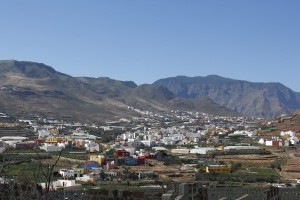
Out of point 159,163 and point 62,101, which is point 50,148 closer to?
point 159,163

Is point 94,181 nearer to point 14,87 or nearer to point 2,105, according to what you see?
point 2,105

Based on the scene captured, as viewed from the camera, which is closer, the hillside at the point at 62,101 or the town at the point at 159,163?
the town at the point at 159,163

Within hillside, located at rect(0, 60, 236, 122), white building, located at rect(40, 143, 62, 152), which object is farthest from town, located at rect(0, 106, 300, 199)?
hillside, located at rect(0, 60, 236, 122)

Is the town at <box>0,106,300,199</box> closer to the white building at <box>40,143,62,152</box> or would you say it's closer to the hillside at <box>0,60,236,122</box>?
the white building at <box>40,143,62,152</box>

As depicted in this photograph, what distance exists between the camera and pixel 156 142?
2955 inches

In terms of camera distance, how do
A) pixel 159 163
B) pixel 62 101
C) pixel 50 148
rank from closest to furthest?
1. pixel 159 163
2. pixel 50 148
3. pixel 62 101

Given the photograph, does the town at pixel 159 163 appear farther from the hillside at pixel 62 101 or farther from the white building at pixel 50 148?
the hillside at pixel 62 101

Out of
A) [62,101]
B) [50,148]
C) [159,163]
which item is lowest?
[159,163]

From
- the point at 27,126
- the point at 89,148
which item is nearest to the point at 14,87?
the point at 27,126

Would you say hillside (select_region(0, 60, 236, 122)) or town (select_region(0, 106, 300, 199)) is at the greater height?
hillside (select_region(0, 60, 236, 122))

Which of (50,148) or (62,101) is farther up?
(62,101)

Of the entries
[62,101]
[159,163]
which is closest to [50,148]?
[159,163]

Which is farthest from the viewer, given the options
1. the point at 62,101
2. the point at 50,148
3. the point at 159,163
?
the point at 62,101

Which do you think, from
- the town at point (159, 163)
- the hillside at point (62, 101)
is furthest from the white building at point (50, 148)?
the hillside at point (62, 101)
